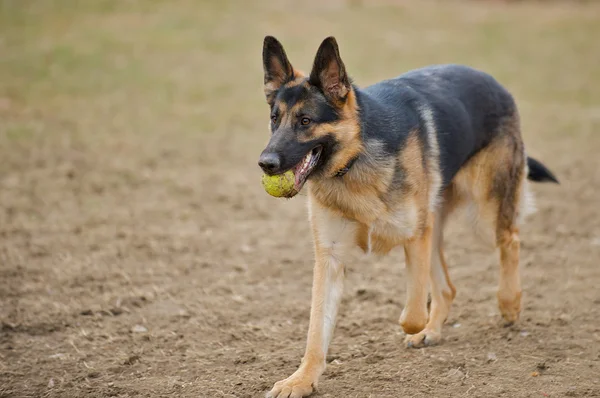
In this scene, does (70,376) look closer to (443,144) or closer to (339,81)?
(339,81)

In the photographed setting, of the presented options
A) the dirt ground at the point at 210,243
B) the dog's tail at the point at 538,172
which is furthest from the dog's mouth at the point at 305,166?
the dog's tail at the point at 538,172

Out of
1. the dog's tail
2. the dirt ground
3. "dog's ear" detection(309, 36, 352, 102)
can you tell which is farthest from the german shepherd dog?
the dog's tail

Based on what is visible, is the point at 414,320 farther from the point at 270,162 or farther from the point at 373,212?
the point at 270,162

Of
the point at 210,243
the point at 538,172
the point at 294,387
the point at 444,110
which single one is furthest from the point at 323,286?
the point at 210,243

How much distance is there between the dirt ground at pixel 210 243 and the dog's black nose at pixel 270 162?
140 cm

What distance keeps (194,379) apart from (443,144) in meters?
2.22

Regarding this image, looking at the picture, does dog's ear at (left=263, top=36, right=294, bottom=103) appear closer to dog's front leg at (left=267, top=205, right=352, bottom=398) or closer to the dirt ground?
dog's front leg at (left=267, top=205, right=352, bottom=398)

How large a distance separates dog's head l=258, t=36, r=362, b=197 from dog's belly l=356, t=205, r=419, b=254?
1.42 feet

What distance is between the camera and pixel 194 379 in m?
4.83

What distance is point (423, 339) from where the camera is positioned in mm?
5371

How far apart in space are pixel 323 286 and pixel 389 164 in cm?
85

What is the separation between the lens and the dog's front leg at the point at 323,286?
464cm

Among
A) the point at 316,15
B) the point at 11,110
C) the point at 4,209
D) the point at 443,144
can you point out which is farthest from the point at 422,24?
the point at 443,144

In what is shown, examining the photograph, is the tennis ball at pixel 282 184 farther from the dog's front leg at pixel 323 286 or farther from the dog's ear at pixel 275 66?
the dog's ear at pixel 275 66
